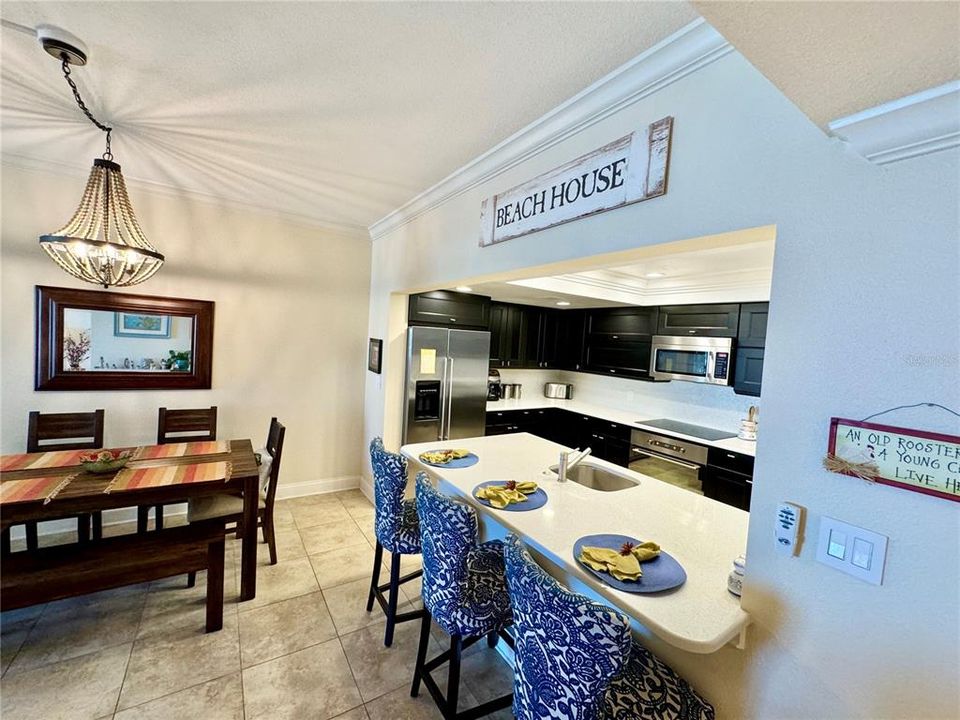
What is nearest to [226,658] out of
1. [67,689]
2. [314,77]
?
[67,689]

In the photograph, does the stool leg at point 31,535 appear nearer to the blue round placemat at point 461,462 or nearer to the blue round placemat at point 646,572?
the blue round placemat at point 461,462

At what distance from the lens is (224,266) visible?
342 cm

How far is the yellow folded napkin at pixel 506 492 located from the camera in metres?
1.83

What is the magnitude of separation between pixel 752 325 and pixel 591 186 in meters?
2.64

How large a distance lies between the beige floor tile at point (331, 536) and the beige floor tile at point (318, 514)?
6 centimetres

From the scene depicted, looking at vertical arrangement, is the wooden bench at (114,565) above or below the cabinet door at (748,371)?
below

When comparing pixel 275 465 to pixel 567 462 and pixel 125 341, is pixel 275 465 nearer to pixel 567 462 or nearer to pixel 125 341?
pixel 125 341

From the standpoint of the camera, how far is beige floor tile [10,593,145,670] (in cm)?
196

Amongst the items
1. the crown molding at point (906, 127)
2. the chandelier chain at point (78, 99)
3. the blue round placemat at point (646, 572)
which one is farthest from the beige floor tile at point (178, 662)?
the crown molding at point (906, 127)

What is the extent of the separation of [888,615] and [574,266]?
144 cm

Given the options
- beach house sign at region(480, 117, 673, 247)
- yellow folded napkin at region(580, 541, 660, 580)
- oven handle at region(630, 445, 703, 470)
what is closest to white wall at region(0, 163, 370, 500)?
beach house sign at region(480, 117, 673, 247)

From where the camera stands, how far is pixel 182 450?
8.98 feet

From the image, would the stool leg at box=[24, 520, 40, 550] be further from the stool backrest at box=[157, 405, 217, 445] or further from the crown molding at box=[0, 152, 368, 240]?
→ the crown molding at box=[0, 152, 368, 240]

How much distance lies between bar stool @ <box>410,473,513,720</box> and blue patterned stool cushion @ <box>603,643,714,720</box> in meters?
0.54
